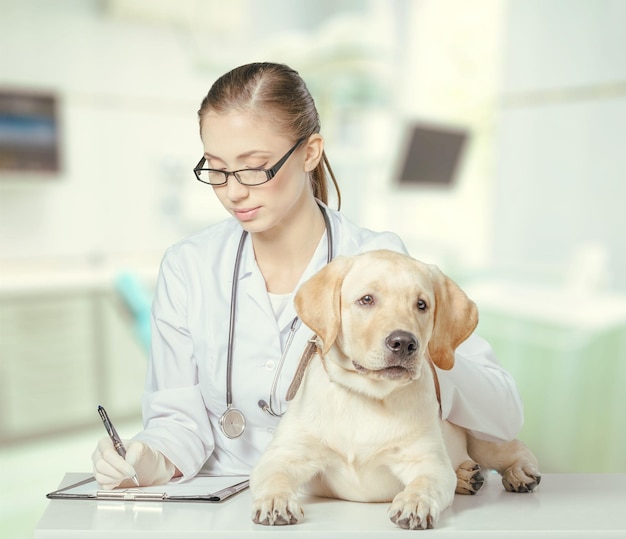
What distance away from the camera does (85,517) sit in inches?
44.2

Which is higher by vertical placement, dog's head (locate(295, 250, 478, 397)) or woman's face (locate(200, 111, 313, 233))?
woman's face (locate(200, 111, 313, 233))

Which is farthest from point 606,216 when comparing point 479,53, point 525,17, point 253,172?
point 253,172

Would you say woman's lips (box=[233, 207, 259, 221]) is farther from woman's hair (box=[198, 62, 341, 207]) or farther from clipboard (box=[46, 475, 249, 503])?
clipboard (box=[46, 475, 249, 503])

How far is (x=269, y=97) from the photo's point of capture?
1.40 metres

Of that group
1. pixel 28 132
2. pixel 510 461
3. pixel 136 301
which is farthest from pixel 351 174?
pixel 510 461

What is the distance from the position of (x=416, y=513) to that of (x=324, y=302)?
33cm

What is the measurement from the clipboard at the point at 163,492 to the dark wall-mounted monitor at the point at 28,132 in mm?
3639

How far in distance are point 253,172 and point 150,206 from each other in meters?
3.87

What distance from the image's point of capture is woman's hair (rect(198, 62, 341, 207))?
1380 mm

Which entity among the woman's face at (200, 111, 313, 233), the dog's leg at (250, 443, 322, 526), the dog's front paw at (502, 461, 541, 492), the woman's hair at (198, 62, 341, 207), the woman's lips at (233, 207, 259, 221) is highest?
the woman's hair at (198, 62, 341, 207)

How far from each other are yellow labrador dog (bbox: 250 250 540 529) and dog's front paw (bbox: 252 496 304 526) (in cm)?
2

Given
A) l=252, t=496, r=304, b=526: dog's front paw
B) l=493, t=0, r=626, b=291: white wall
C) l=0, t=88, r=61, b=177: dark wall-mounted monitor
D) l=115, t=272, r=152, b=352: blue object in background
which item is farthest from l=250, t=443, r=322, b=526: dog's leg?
l=0, t=88, r=61, b=177: dark wall-mounted monitor

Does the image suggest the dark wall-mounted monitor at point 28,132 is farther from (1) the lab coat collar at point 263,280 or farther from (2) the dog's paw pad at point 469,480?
(2) the dog's paw pad at point 469,480

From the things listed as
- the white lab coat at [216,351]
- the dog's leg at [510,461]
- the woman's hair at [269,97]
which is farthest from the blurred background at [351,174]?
the woman's hair at [269,97]
